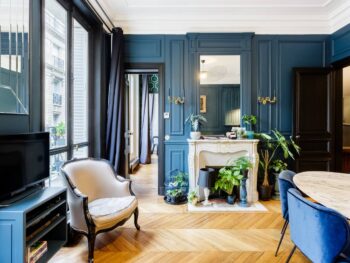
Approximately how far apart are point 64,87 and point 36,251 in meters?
1.83

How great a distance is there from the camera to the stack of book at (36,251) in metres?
1.69

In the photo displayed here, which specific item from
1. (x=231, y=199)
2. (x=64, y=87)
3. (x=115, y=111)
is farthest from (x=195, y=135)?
(x=64, y=87)

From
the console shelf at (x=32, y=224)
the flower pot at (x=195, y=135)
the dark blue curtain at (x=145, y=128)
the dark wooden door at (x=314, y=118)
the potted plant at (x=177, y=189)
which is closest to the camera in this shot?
the console shelf at (x=32, y=224)

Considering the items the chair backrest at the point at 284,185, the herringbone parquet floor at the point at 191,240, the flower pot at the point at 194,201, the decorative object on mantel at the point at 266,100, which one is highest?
the decorative object on mantel at the point at 266,100

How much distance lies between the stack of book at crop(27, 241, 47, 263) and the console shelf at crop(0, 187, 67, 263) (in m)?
0.05

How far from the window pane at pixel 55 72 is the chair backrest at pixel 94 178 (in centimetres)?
37

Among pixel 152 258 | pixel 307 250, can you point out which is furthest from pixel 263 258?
pixel 152 258

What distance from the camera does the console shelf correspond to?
1455 mm

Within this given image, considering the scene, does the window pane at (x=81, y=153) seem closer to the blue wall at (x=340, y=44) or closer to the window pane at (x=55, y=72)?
the window pane at (x=55, y=72)

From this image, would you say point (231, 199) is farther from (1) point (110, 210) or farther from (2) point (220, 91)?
(1) point (110, 210)

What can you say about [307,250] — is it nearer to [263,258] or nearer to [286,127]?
[263,258]

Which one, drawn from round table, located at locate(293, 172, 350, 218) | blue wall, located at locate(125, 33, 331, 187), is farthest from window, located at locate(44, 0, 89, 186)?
round table, located at locate(293, 172, 350, 218)

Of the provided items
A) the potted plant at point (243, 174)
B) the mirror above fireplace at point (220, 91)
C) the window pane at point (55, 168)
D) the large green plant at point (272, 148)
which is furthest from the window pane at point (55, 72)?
the large green plant at point (272, 148)

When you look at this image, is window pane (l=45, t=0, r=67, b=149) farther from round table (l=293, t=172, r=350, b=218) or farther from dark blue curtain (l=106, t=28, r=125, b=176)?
round table (l=293, t=172, r=350, b=218)
